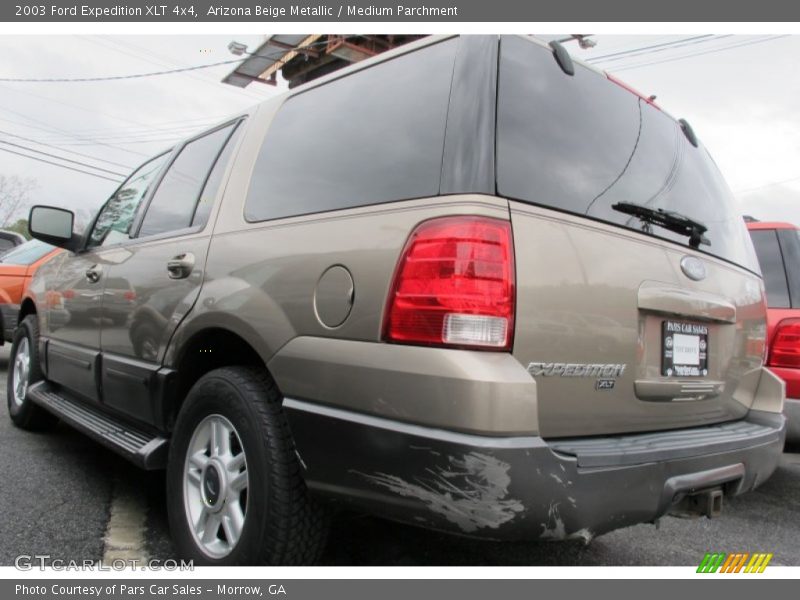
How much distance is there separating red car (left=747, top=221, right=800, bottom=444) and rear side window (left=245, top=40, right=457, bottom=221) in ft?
8.68

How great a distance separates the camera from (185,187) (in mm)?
2936

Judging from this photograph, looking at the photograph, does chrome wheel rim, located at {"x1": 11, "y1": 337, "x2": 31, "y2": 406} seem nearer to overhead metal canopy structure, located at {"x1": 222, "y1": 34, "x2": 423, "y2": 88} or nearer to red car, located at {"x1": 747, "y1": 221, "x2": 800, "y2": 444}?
red car, located at {"x1": 747, "y1": 221, "x2": 800, "y2": 444}

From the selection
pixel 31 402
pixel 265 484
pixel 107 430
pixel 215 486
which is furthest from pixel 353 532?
pixel 31 402

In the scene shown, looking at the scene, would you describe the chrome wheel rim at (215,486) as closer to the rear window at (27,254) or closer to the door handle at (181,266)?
the door handle at (181,266)

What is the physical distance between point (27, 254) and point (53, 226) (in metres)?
4.42

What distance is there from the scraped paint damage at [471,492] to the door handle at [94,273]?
2.47m

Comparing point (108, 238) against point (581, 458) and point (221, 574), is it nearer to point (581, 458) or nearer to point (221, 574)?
point (221, 574)

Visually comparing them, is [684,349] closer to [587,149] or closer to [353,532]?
[587,149]

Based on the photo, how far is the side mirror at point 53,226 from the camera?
3672 millimetres

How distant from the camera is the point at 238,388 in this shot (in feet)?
6.64

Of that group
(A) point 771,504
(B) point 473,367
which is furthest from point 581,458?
(A) point 771,504

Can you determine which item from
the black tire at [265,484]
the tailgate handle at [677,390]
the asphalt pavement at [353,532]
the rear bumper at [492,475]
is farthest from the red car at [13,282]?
the tailgate handle at [677,390]

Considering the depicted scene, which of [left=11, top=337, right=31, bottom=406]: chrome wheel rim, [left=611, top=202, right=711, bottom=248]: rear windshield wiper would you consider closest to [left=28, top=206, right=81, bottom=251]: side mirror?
[left=11, top=337, right=31, bottom=406]: chrome wheel rim

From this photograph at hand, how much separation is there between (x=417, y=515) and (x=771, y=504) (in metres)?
3.16
